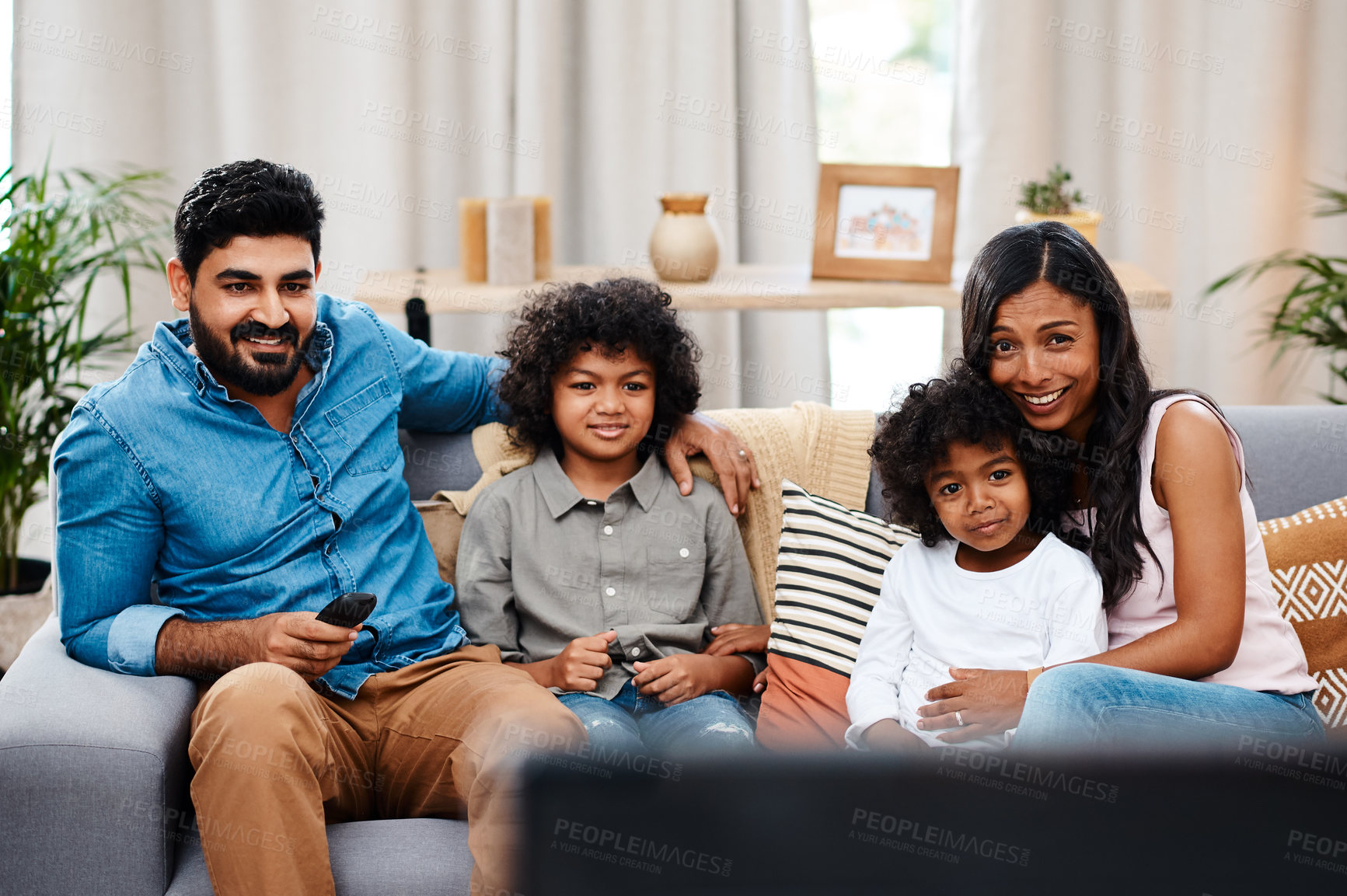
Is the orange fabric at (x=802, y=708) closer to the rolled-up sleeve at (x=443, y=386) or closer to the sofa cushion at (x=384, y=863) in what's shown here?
the sofa cushion at (x=384, y=863)

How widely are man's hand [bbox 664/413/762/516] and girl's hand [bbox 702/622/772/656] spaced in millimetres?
184

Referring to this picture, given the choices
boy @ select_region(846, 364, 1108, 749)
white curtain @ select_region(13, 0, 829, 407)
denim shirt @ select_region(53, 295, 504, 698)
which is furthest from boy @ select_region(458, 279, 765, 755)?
white curtain @ select_region(13, 0, 829, 407)

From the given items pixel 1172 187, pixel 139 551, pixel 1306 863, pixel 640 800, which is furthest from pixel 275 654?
pixel 1172 187

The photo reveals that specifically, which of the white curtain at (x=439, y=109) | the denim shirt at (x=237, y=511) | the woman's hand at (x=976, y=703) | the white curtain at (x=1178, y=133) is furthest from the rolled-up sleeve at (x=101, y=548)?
the white curtain at (x=1178, y=133)

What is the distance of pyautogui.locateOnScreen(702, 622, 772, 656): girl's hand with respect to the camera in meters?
1.77

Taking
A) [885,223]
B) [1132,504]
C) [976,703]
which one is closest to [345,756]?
[976,703]

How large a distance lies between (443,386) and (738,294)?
781 mm

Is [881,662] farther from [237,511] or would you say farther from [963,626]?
[237,511]

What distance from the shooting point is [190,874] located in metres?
1.33

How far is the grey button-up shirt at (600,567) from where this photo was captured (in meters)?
1.74

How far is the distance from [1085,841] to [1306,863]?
118mm

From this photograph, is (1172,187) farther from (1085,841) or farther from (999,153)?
(1085,841)

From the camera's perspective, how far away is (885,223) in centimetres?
257

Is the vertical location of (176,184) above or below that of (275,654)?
above
